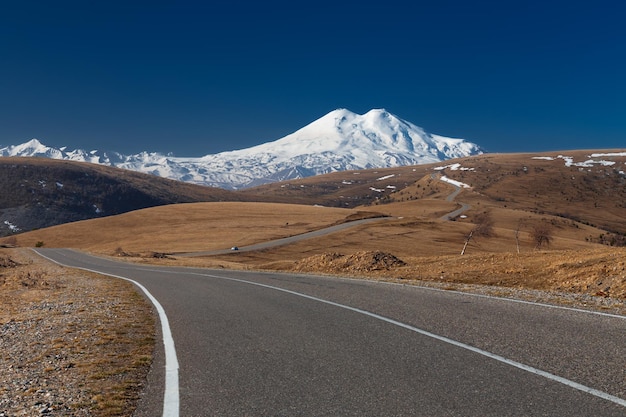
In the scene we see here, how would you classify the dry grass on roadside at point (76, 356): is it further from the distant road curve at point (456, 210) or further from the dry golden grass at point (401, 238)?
the distant road curve at point (456, 210)

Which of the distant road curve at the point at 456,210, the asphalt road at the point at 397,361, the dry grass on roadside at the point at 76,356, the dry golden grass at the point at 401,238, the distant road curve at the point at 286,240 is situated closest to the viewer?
the asphalt road at the point at 397,361

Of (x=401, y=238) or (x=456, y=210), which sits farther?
(x=456, y=210)

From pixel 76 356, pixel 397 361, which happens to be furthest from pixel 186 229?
pixel 397 361

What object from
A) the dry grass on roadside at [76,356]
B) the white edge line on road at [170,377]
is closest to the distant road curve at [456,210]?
the dry grass on roadside at [76,356]

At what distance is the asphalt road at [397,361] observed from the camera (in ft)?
19.4

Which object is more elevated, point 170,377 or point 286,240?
point 170,377

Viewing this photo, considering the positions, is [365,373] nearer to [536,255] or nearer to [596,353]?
[596,353]

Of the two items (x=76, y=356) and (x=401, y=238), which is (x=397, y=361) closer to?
(x=76, y=356)

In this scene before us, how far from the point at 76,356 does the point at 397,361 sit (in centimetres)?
553

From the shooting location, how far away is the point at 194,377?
7.29 metres

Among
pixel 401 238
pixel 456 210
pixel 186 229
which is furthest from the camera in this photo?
pixel 456 210

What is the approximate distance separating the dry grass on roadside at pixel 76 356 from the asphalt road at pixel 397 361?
481 millimetres

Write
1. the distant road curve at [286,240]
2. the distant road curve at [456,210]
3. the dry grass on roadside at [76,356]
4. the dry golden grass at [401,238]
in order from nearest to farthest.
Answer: the dry grass on roadside at [76,356]
the dry golden grass at [401,238]
the distant road curve at [286,240]
the distant road curve at [456,210]

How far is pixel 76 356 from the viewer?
8.88 metres
